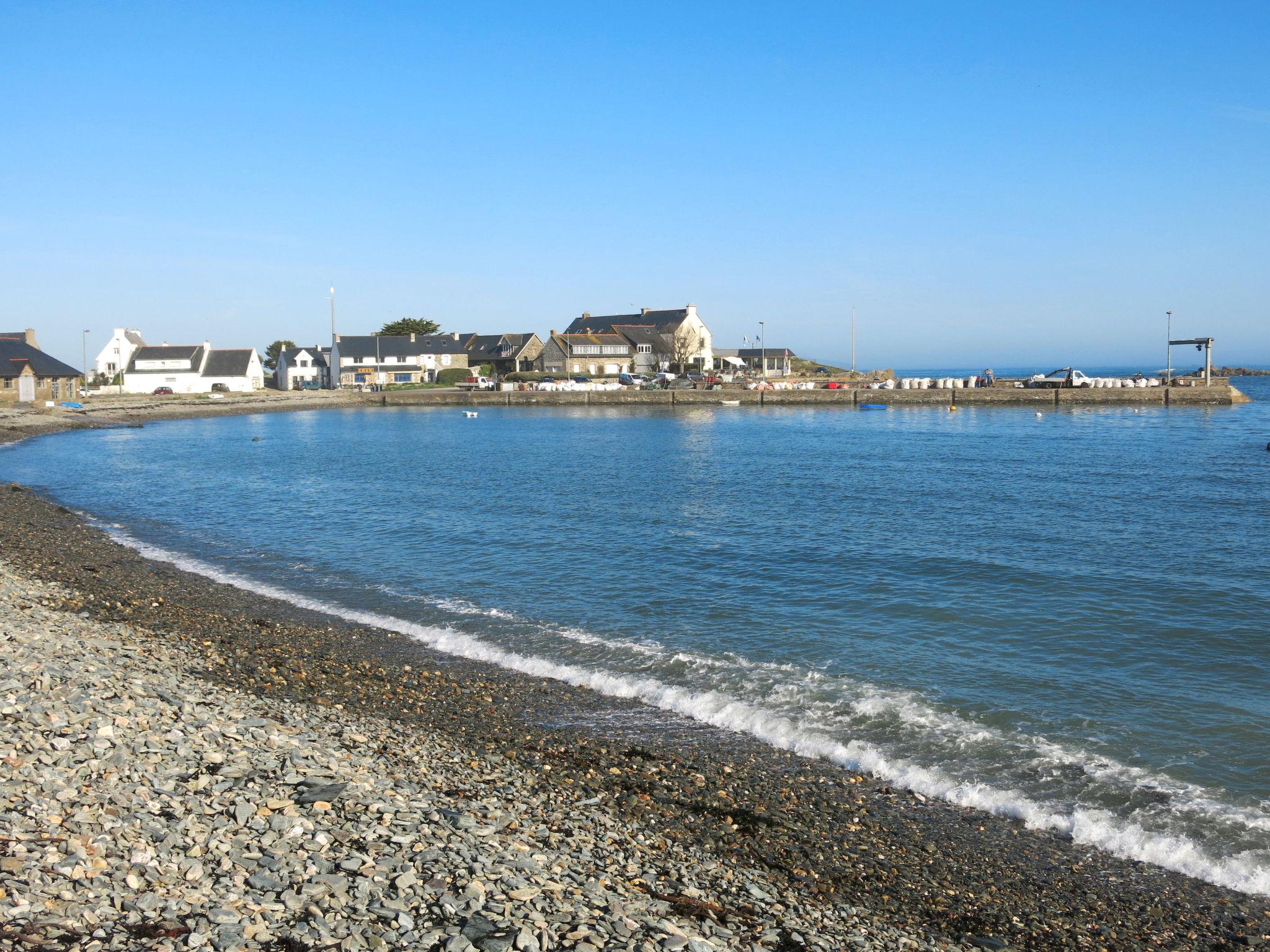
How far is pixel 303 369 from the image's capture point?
131 metres

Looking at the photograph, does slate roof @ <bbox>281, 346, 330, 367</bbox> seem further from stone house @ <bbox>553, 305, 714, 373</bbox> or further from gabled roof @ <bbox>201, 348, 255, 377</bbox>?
stone house @ <bbox>553, 305, 714, 373</bbox>

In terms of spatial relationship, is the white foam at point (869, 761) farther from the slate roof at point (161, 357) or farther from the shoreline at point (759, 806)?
the slate roof at point (161, 357)

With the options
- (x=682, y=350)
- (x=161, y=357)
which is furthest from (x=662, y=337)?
(x=161, y=357)

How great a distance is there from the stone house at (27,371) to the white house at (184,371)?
3124 cm

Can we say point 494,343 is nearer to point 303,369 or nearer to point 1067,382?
point 303,369

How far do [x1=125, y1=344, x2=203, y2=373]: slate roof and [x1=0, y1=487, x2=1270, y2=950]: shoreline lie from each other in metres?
Answer: 111

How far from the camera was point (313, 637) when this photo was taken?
639 inches

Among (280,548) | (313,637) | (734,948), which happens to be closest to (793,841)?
(734,948)

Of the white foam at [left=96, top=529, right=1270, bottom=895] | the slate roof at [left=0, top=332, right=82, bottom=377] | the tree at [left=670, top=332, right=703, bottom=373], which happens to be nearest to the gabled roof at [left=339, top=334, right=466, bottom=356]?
the tree at [left=670, top=332, right=703, bottom=373]

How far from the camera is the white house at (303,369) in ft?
427

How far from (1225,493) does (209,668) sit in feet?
114

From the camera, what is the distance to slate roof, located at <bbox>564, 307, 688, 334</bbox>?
127 meters

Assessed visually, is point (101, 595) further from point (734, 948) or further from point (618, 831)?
point (734, 948)

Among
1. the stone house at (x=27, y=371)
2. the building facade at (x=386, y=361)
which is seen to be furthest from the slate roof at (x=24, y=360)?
the building facade at (x=386, y=361)
